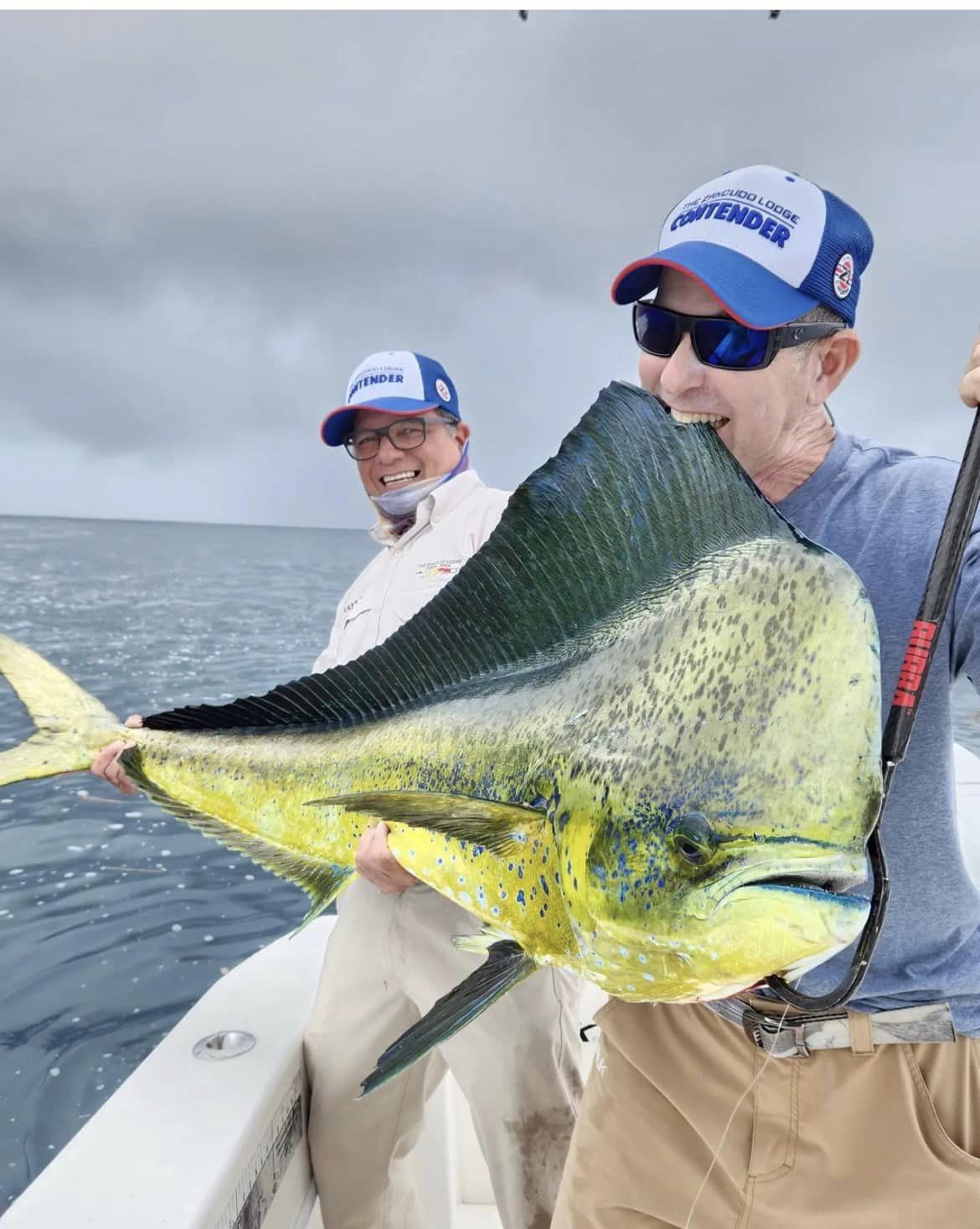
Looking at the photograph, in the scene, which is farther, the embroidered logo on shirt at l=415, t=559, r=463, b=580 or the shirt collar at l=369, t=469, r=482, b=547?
the shirt collar at l=369, t=469, r=482, b=547

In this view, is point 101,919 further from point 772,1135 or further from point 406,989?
point 772,1135

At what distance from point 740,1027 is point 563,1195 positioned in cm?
43

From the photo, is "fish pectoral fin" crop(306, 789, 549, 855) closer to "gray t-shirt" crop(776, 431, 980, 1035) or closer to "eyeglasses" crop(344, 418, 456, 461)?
"gray t-shirt" crop(776, 431, 980, 1035)

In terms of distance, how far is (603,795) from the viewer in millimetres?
826

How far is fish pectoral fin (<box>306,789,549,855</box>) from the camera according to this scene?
912 millimetres

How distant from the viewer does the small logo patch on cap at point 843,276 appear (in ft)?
3.44

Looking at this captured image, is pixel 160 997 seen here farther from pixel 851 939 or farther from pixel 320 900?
pixel 851 939

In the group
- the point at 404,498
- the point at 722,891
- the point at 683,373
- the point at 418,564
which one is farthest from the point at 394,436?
the point at 722,891

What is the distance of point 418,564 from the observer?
7.43ft

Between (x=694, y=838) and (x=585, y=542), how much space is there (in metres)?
0.42

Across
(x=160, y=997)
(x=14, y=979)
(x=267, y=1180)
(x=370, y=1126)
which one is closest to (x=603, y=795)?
(x=267, y=1180)

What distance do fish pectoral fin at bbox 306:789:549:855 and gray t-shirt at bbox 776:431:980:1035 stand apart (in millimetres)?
487

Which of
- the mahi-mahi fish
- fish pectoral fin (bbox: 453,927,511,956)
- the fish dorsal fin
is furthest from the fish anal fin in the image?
fish pectoral fin (bbox: 453,927,511,956)

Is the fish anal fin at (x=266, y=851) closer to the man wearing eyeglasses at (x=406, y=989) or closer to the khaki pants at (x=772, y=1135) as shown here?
the man wearing eyeglasses at (x=406, y=989)
